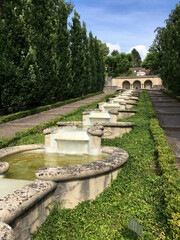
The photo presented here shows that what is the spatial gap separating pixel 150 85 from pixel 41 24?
5711 cm

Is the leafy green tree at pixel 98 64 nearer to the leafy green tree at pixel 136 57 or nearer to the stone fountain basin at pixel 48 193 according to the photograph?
the stone fountain basin at pixel 48 193

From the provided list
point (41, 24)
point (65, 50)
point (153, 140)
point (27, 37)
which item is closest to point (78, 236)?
point (153, 140)

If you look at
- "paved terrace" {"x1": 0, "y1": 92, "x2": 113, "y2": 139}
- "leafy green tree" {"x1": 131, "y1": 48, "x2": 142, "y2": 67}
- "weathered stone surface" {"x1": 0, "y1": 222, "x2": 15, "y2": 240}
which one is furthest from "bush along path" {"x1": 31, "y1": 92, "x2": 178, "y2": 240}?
"leafy green tree" {"x1": 131, "y1": 48, "x2": 142, "y2": 67}

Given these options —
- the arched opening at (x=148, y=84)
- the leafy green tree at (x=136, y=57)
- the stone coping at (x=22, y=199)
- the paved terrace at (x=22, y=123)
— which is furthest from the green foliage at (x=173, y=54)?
the leafy green tree at (x=136, y=57)

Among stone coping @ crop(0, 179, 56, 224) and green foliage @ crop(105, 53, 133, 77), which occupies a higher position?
green foliage @ crop(105, 53, 133, 77)

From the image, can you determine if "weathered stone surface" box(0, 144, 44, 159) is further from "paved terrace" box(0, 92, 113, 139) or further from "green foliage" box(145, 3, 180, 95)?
"green foliage" box(145, 3, 180, 95)

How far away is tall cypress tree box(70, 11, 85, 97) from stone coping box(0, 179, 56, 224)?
23.4 metres

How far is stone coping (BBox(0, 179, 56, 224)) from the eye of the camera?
2409 millimetres

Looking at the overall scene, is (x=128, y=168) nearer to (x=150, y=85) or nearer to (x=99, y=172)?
(x=99, y=172)

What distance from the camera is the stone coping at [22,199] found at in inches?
94.8

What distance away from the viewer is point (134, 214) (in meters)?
3.40

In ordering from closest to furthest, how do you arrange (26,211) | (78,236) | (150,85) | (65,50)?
(26,211) < (78,236) < (65,50) < (150,85)

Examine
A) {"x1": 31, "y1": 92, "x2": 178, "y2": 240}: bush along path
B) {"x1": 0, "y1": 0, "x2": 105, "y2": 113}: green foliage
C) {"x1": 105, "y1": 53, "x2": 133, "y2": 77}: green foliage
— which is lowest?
{"x1": 31, "y1": 92, "x2": 178, "y2": 240}: bush along path

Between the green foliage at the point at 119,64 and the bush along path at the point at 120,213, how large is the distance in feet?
249
